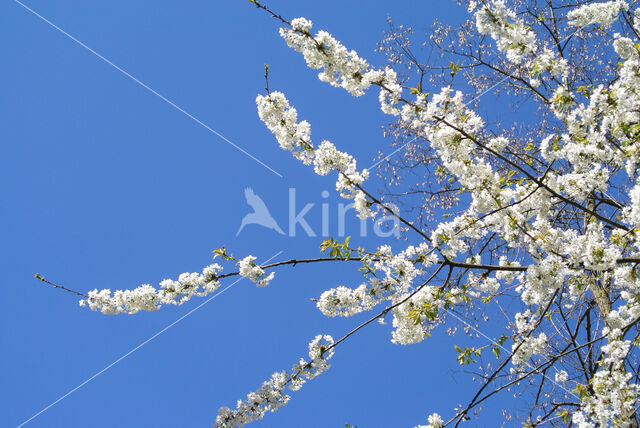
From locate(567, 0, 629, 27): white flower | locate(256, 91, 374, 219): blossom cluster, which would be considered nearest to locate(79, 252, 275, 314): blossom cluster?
locate(256, 91, 374, 219): blossom cluster

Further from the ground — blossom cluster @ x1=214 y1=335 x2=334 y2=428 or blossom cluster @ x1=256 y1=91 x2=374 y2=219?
blossom cluster @ x1=256 y1=91 x2=374 y2=219

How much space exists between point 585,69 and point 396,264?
4.21 m

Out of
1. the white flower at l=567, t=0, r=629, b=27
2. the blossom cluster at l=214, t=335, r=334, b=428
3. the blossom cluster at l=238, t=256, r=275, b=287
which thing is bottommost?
the blossom cluster at l=214, t=335, r=334, b=428

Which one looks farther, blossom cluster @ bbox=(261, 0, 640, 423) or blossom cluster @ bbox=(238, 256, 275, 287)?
blossom cluster @ bbox=(238, 256, 275, 287)

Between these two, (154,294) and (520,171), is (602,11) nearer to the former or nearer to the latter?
(520,171)

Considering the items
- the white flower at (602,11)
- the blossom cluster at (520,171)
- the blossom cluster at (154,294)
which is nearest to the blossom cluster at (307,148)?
the blossom cluster at (520,171)

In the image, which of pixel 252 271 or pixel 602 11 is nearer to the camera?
pixel 602 11

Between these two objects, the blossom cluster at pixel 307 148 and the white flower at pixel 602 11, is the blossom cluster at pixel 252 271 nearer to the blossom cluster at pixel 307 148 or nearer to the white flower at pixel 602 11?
the blossom cluster at pixel 307 148

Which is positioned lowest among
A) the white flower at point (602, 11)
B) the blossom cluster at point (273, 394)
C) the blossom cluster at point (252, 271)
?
the blossom cluster at point (273, 394)

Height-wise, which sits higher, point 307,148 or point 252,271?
point 307,148

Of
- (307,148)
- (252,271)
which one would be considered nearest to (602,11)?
(307,148)

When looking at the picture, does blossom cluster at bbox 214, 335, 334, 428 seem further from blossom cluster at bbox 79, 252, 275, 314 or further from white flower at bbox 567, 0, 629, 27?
white flower at bbox 567, 0, 629, 27

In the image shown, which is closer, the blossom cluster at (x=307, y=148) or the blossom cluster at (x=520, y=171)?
the blossom cluster at (x=520, y=171)

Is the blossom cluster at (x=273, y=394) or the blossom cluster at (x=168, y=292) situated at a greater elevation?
the blossom cluster at (x=168, y=292)
